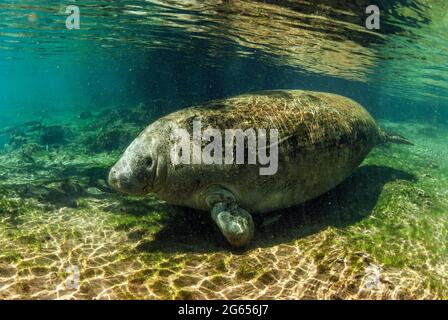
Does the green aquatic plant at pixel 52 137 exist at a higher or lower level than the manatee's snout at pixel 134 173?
lower

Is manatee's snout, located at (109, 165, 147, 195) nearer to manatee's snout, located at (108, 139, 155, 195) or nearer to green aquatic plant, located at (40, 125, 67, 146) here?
manatee's snout, located at (108, 139, 155, 195)

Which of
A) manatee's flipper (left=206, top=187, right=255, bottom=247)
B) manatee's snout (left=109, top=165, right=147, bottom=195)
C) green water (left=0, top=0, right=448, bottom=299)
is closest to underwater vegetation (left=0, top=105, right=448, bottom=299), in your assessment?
green water (left=0, top=0, right=448, bottom=299)

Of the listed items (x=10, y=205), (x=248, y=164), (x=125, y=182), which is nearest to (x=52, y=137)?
(x=10, y=205)

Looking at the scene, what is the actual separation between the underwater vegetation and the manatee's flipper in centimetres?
33

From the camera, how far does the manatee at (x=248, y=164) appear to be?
655cm

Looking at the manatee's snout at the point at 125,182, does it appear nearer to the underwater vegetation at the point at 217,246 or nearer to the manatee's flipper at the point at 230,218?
the underwater vegetation at the point at 217,246

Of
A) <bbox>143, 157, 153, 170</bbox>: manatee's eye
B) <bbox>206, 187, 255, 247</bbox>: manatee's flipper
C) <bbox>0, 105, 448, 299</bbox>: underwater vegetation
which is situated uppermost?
<bbox>143, 157, 153, 170</bbox>: manatee's eye

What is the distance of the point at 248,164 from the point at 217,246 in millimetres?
1810

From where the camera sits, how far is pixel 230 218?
6.41 meters

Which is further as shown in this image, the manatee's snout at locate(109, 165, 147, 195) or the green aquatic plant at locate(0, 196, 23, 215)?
the green aquatic plant at locate(0, 196, 23, 215)

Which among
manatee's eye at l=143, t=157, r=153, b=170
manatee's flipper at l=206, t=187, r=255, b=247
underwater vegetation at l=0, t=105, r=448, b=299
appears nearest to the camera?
underwater vegetation at l=0, t=105, r=448, b=299

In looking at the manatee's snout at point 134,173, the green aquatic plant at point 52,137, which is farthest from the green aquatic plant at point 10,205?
the green aquatic plant at point 52,137

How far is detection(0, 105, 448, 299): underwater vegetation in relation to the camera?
17.1ft

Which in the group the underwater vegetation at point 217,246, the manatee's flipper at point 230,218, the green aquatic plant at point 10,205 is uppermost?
the manatee's flipper at point 230,218
